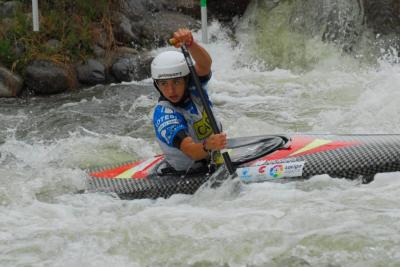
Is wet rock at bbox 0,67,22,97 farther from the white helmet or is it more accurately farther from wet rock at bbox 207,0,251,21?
the white helmet

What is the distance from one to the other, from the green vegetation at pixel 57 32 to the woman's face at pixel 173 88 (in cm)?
592

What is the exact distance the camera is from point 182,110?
4.65 m

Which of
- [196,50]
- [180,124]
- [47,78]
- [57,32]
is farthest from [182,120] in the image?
[57,32]

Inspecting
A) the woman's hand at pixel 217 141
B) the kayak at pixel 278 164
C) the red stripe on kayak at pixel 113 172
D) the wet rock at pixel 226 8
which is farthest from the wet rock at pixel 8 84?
the woman's hand at pixel 217 141

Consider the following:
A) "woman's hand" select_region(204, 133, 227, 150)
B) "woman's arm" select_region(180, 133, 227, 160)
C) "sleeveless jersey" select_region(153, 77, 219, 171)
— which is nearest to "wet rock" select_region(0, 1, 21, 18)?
"sleeveless jersey" select_region(153, 77, 219, 171)

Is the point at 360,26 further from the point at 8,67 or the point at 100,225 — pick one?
the point at 100,225

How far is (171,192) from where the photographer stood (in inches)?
186

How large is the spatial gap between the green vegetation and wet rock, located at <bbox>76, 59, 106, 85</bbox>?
0.14m

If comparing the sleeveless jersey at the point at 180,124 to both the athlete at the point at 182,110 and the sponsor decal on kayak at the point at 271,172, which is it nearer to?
the athlete at the point at 182,110

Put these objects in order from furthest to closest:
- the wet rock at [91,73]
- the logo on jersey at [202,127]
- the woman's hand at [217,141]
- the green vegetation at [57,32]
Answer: the wet rock at [91,73] → the green vegetation at [57,32] → the logo on jersey at [202,127] → the woman's hand at [217,141]

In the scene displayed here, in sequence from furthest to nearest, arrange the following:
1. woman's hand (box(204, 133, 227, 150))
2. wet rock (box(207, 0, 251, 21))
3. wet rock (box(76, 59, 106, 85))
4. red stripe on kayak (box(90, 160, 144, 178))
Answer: wet rock (box(207, 0, 251, 21)) → wet rock (box(76, 59, 106, 85)) → red stripe on kayak (box(90, 160, 144, 178)) → woman's hand (box(204, 133, 227, 150))

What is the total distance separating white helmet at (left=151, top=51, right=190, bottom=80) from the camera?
4.51 meters

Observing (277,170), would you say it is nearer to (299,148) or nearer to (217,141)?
(299,148)

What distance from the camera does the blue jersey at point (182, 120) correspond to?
4.54 m
